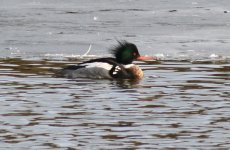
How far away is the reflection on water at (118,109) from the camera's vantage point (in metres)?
→ 10.1

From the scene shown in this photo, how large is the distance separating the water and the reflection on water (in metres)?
0.01

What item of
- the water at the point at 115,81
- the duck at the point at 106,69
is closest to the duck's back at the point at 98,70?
the duck at the point at 106,69

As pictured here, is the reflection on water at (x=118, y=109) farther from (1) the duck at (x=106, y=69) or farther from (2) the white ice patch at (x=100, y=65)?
(2) the white ice patch at (x=100, y=65)

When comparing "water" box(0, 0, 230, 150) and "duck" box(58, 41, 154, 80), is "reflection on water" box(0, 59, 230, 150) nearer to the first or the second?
"water" box(0, 0, 230, 150)

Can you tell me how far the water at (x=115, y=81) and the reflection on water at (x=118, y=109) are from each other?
11mm

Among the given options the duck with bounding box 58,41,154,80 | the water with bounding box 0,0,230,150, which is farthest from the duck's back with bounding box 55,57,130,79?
the water with bounding box 0,0,230,150

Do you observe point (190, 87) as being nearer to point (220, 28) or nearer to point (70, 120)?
point (70, 120)

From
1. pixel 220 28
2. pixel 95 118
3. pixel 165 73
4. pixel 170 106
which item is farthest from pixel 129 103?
pixel 220 28

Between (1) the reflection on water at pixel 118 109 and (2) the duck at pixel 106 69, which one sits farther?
(2) the duck at pixel 106 69

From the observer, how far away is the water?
1044 cm

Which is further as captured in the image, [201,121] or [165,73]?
[165,73]

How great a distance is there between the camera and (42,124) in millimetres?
11062

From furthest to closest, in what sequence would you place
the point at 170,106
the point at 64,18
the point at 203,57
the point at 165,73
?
the point at 64,18, the point at 203,57, the point at 165,73, the point at 170,106

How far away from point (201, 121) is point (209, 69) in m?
5.32
